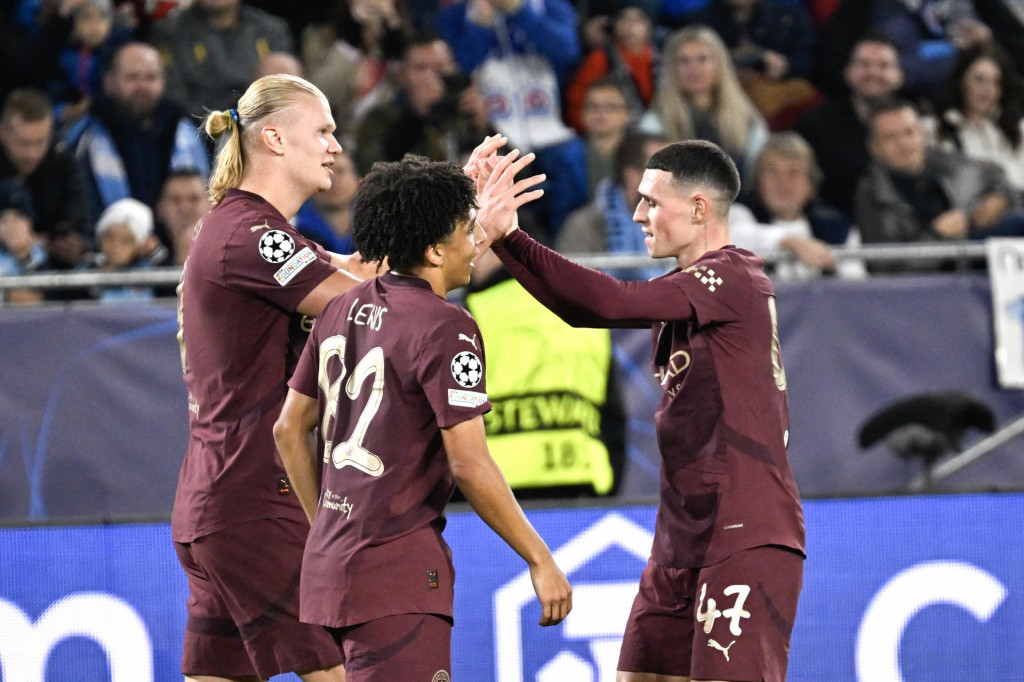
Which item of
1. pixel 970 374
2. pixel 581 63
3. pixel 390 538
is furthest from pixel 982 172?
pixel 390 538

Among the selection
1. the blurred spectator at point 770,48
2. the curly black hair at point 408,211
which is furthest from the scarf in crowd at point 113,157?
the curly black hair at point 408,211

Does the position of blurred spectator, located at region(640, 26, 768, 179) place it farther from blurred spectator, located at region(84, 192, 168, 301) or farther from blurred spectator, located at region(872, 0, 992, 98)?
blurred spectator, located at region(84, 192, 168, 301)

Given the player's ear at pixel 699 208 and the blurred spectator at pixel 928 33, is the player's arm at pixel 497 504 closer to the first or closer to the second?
the player's ear at pixel 699 208

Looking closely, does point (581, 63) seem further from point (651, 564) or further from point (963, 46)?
point (651, 564)

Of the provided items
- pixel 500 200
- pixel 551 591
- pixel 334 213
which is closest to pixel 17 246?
pixel 334 213

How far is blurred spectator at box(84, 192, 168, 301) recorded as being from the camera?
7473 millimetres

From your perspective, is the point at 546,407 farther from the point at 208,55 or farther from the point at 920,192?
the point at 208,55

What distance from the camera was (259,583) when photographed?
4.05m

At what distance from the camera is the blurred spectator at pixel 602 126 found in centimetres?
838

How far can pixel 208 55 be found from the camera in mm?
8461

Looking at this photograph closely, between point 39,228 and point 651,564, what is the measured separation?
4961 mm

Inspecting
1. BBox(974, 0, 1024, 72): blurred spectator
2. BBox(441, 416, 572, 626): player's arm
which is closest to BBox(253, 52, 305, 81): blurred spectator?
BBox(974, 0, 1024, 72): blurred spectator

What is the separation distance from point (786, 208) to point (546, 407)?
7.96 ft

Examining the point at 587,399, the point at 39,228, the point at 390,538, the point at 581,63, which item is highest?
the point at 581,63
